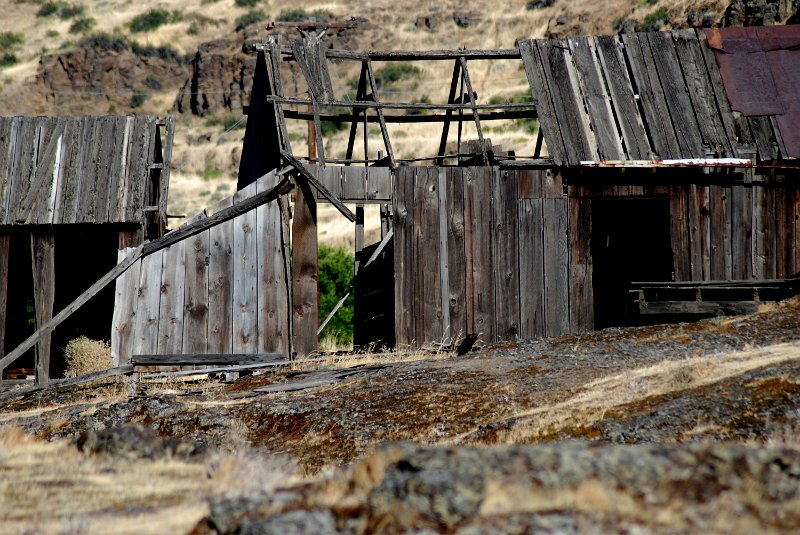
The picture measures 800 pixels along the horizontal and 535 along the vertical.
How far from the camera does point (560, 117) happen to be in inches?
750

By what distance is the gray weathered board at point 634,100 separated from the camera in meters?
18.7

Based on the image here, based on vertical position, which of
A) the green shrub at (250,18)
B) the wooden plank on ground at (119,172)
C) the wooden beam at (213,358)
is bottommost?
the wooden beam at (213,358)

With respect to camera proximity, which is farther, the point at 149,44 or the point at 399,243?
the point at 149,44

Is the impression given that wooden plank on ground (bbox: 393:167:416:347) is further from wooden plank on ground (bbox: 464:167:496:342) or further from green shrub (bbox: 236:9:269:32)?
green shrub (bbox: 236:9:269:32)

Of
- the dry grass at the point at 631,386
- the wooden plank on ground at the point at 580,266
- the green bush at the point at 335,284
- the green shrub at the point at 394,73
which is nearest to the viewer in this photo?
the dry grass at the point at 631,386

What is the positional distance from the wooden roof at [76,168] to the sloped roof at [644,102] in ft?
24.8

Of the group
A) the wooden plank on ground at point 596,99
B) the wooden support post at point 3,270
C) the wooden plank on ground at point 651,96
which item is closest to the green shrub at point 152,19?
the wooden support post at point 3,270

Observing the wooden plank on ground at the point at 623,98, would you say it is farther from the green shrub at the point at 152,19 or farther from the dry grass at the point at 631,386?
the green shrub at the point at 152,19

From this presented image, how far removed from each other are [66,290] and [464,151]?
9437mm

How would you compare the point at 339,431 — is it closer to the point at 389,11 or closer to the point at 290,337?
the point at 290,337

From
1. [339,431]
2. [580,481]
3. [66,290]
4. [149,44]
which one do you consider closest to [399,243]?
[339,431]

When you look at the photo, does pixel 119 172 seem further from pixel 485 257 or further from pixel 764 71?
pixel 764 71

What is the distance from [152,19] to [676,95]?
2378 inches

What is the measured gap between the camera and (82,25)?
7331 centimetres
